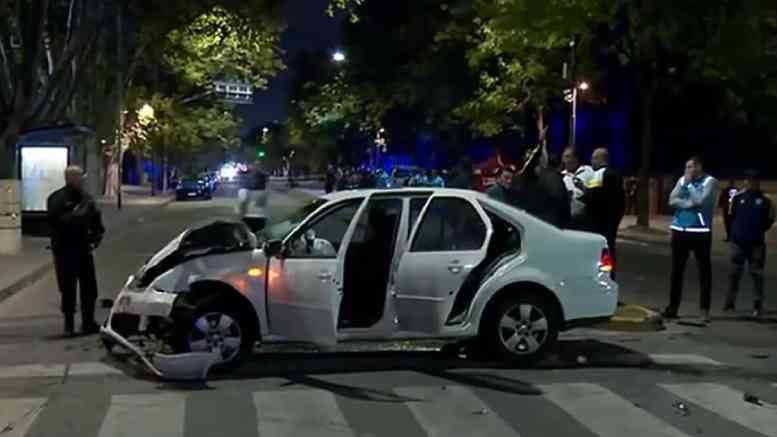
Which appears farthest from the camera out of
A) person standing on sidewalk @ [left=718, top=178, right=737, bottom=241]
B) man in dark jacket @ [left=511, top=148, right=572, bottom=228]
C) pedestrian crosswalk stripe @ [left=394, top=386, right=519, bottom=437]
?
person standing on sidewalk @ [left=718, top=178, right=737, bottom=241]

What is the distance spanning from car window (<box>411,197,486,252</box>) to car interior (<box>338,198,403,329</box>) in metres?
0.26

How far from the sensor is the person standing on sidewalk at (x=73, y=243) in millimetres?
12578

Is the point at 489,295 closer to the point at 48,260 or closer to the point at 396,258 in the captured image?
the point at 396,258

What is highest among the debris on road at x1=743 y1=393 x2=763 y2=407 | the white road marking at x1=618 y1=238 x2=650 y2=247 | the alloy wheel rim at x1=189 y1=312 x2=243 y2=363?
the alloy wheel rim at x1=189 y1=312 x2=243 y2=363

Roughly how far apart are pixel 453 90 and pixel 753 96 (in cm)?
1513

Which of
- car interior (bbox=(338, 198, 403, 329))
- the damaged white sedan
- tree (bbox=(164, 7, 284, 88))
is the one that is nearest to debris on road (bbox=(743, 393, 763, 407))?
the damaged white sedan

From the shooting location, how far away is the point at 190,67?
51.9 m

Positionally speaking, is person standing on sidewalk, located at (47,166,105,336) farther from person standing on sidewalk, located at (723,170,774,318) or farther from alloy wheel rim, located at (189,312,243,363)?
person standing on sidewalk, located at (723,170,774,318)

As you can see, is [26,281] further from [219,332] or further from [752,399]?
[752,399]

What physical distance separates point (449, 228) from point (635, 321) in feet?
11.3

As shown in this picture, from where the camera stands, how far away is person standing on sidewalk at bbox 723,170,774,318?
14211 millimetres

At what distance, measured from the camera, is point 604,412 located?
863cm

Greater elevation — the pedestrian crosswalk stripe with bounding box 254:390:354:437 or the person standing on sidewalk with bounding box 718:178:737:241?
the person standing on sidewalk with bounding box 718:178:737:241

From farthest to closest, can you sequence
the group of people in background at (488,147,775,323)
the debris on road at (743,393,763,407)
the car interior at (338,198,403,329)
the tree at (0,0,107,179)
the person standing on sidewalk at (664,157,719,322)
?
the tree at (0,0,107,179) → the person standing on sidewalk at (664,157,719,322) → the group of people in background at (488,147,775,323) → the car interior at (338,198,403,329) → the debris on road at (743,393,763,407)
